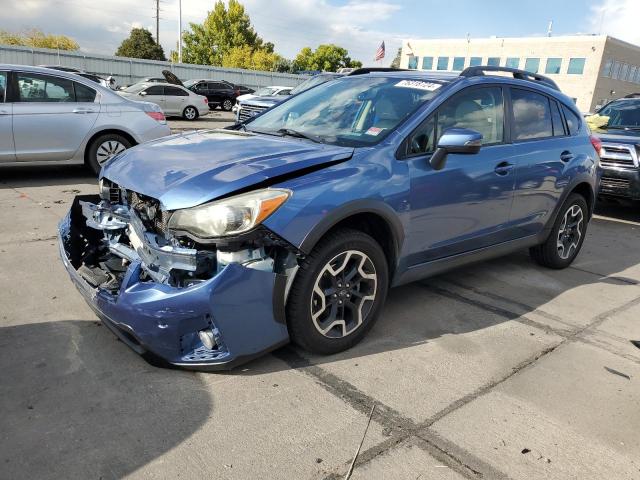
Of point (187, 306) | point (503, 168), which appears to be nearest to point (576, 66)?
point (503, 168)

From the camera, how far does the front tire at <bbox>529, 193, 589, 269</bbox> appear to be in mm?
5164

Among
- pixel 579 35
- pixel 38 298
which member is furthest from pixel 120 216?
pixel 579 35

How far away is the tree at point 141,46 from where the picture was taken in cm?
6812

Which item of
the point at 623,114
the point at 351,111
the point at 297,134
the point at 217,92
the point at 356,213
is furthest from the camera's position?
the point at 217,92

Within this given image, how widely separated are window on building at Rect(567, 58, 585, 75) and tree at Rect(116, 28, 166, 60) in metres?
50.5

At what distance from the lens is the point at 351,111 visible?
389 cm

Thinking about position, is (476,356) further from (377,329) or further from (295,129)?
(295,129)

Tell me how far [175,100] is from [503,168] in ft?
62.7

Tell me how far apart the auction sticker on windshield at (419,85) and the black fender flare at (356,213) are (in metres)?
1.10

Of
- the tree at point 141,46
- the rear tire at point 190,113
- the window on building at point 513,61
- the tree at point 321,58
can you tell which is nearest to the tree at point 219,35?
the tree at point 141,46

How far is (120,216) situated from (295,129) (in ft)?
4.64

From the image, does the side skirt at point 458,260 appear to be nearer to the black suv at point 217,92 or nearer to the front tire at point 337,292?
the front tire at point 337,292

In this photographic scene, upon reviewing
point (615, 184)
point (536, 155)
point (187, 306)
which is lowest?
point (187, 306)

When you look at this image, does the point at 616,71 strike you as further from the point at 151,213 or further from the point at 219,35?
the point at 151,213
